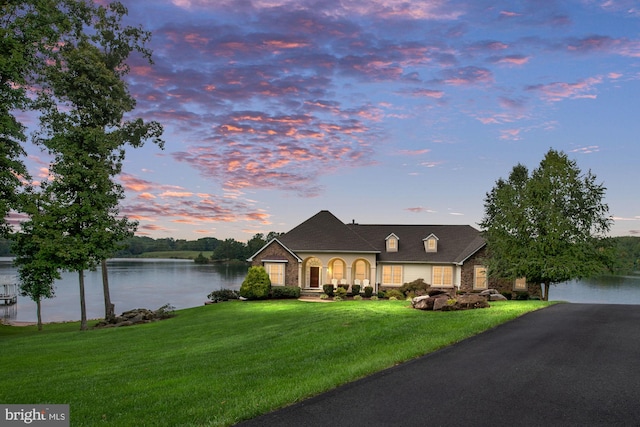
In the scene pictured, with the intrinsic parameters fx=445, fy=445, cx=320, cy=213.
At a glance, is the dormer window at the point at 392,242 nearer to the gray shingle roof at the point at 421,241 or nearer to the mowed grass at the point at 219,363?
the gray shingle roof at the point at 421,241

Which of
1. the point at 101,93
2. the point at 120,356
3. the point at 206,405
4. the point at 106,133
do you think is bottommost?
the point at 120,356

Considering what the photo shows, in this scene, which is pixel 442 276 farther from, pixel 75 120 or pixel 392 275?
pixel 75 120

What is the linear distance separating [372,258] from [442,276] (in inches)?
248

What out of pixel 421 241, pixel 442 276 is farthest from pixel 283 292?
pixel 421 241

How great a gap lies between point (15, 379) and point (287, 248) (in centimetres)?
2607

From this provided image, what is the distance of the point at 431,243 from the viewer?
40438 mm

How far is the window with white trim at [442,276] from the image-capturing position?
38.9 metres

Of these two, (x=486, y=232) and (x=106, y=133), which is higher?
(x=106, y=133)

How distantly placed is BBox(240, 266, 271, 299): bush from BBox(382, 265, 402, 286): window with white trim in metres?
10.7

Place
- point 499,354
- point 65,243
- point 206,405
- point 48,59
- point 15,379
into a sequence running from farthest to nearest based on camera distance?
point 48,59
point 65,243
point 15,379
point 499,354
point 206,405

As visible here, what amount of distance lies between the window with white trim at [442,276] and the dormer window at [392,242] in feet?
13.4

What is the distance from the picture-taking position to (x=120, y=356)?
637 inches

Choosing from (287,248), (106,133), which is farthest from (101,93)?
(287,248)

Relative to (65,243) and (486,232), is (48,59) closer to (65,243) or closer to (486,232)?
(65,243)
